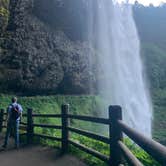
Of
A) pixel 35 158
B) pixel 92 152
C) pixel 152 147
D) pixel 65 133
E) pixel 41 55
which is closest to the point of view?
pixel 152 147

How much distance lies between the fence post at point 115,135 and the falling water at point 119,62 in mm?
39412

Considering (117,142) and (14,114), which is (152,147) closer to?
(117,142)

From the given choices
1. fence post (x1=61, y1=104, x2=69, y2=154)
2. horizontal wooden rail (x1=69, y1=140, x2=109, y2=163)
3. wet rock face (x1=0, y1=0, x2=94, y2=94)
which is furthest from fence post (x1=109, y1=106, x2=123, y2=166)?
wet rock face (x1=0, y1=0, x2=94, y2=94)

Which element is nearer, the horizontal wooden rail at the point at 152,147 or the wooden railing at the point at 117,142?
the horizontal wooden rail at the point at 152,147

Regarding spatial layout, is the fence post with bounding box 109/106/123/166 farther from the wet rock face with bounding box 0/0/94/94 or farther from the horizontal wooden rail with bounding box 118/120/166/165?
the wet rock face with bounding box 0/0/94/94

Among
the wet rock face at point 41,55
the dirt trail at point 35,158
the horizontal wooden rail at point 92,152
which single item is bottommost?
the dirt trail at point 35,158

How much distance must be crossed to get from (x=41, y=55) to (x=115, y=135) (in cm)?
3362

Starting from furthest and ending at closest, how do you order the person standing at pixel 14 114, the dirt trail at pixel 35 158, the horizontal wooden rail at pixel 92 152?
the person standing at pixel 14 114 < the dirt trail at pixel 35 158 < the horizontal wooden rail at pixel 92 152

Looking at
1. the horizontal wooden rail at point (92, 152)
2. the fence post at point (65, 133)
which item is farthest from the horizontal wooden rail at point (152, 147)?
the fence post at point (65, 133)

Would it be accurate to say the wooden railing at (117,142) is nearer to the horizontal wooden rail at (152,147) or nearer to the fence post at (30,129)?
the horizontal wooden rail at (152,147)

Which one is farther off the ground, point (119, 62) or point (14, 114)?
point (119, 62)

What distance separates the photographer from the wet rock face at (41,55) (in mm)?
38844

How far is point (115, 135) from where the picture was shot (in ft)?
24.9

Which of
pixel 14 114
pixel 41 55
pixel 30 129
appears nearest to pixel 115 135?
pixel 14 114
